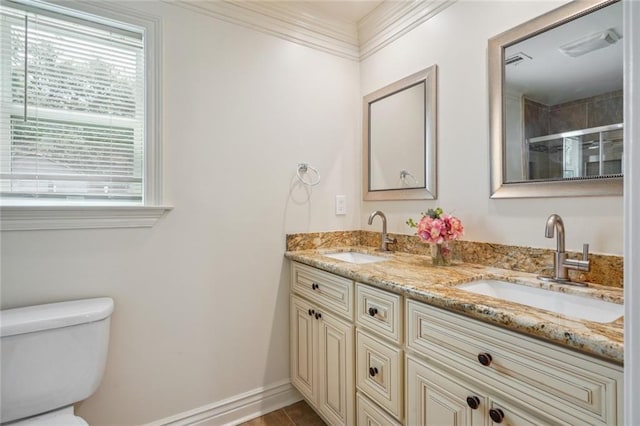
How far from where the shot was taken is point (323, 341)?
157 cm

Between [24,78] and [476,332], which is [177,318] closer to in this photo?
[24,78]

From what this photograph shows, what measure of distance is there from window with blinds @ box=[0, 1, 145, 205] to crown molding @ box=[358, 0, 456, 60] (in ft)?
4.42

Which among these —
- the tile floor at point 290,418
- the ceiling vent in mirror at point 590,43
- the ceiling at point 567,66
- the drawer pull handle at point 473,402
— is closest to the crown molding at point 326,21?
the ceiling at point 567,66

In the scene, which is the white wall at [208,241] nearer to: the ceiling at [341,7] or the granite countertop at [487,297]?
the ceiling at [341,7]

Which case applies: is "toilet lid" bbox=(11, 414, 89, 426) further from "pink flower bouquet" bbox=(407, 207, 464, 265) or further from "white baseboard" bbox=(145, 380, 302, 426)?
"pink flower bouquet" bbox=(407, 207, 464, 265)

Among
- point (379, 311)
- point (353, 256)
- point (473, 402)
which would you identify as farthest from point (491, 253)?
point (353, 256)

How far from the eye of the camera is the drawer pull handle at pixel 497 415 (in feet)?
2.72

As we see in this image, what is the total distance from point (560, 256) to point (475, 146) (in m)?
0.60

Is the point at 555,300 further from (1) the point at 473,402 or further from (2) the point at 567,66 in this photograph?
(2) the point at 567,66

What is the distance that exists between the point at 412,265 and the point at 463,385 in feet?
1.99

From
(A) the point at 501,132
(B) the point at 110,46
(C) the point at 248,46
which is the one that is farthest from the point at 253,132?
(A) the point at 501,132

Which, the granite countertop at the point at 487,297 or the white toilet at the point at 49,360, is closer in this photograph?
the granite countertop at the point at 487,297

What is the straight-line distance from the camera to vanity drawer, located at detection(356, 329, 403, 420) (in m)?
1.14

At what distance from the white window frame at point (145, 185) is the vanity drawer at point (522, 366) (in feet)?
4.27
